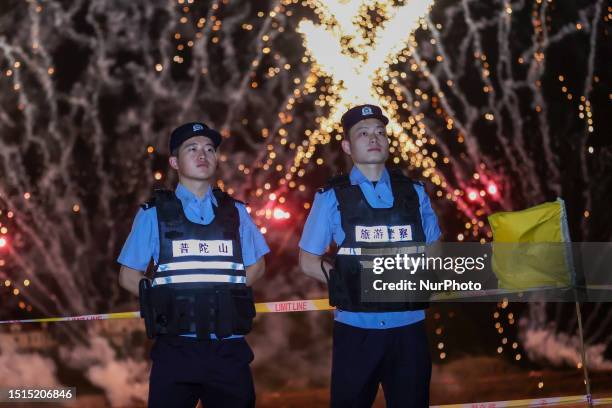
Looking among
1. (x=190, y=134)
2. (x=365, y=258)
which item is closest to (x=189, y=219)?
(x=190, y=134)

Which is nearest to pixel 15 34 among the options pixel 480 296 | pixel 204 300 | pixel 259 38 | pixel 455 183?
pixel 259 38

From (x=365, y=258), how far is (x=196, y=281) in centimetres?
66

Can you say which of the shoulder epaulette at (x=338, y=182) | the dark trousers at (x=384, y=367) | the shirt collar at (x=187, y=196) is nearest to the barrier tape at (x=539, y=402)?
the dark trousers at (x=384, y=367)

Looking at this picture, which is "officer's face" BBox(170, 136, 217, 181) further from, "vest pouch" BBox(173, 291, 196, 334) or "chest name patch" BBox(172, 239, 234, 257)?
"vest pouch" BBox(173, 291, 196, 334)

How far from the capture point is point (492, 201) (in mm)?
4875

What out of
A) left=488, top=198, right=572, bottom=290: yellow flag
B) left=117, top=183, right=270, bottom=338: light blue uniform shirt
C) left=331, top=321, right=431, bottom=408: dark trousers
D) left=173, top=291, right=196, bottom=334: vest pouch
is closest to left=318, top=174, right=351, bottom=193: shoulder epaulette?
left=117, top=183, right=270, bottom=338: light blue uniform shirt

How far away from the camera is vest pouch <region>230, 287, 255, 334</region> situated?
2.72 meters

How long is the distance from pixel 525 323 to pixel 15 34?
3.64 m

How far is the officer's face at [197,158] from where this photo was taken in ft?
9.33

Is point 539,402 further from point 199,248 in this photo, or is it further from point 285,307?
point 199,248

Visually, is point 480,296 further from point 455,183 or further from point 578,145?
point 578,145

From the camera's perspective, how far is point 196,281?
9.05 feet

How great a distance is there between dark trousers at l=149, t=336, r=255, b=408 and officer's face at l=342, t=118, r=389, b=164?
90 cm

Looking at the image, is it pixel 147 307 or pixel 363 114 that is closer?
pixel 147 307
